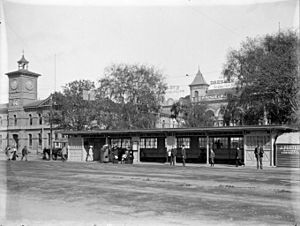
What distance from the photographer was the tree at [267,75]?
3378 cm

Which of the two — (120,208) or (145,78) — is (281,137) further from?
(145,78)

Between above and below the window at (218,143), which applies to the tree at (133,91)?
above

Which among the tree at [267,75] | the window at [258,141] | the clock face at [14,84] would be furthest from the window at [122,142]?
the clock face at [14,84]

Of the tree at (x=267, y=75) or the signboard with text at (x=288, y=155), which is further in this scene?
the tree at (x=267, y=75)

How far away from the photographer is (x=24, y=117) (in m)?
78.6

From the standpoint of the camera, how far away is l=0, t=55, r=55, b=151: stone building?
74.9 meters

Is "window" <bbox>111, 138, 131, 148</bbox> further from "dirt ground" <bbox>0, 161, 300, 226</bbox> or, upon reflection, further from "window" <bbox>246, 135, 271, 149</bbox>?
"dirt ground" <bbox>0, 161, 300, 226</bbox>

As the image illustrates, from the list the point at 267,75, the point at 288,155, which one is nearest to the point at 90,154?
the point at 267,75

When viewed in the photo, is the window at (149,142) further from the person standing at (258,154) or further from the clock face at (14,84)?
the clock face at (14,84)

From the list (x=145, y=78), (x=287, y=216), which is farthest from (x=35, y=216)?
(x=145, y=78)

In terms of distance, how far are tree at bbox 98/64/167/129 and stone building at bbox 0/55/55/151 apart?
1112 inches

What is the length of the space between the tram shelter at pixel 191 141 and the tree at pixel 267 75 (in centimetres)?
385

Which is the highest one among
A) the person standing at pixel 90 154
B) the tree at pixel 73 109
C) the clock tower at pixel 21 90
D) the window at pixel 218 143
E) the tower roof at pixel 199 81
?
the tower roof at pixel 199 81

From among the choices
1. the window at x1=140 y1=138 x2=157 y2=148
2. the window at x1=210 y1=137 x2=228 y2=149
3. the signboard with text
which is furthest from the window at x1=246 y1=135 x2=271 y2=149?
the window at x1=140 y1=138 x2=157 y2=148
